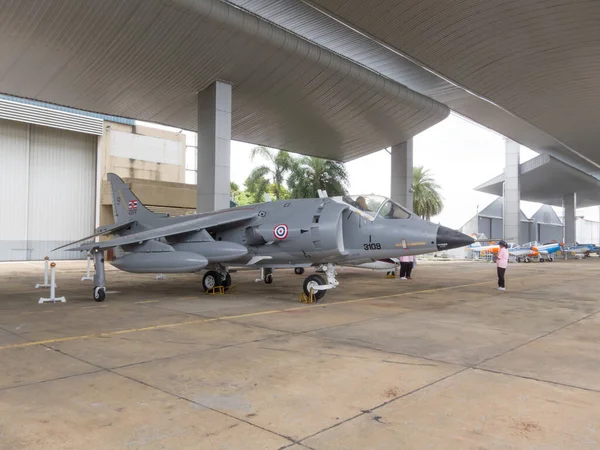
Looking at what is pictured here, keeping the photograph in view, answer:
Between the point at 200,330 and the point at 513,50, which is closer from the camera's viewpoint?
the point at 200,330

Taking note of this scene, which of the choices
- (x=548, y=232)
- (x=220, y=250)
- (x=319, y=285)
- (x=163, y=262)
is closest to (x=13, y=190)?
(x=163, y=262)

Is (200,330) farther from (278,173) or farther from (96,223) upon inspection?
(96,223)

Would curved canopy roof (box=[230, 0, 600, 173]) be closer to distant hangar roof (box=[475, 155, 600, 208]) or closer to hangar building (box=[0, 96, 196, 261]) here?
hangar building (box=[0, 96, 196, 261])

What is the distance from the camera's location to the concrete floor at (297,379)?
341 centimetres

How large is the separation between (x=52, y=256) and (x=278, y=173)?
17.7 meters

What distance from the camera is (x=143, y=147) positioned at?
34.4 metres

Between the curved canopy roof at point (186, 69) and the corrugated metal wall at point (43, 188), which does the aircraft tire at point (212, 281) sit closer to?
the curved canopy roof at point (186, 69)

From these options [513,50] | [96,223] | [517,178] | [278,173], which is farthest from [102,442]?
[517,178]

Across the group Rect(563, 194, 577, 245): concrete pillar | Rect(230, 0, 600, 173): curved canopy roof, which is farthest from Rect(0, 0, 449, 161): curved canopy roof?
Rect(563, 194, 577, 245): concrete pillar

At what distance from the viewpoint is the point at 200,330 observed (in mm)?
7395

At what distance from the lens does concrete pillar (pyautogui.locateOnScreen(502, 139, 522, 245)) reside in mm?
41719

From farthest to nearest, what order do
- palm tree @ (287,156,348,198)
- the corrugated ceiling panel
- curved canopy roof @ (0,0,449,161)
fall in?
palm tree @ (287,156,348,198), the corrugated ceiling panel, curved canopy roof @ (0,0,449,161)

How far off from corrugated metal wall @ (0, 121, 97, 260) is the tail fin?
20026 millimetres

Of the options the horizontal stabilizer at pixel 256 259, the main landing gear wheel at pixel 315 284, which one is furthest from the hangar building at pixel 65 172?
the main landing gear wheel at pixel 315 284
